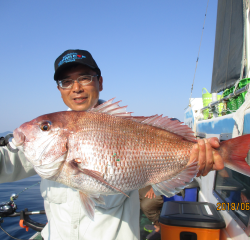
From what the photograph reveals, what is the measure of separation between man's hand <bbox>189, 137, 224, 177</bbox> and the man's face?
142 centimetres

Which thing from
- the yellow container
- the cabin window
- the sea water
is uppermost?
the cabin window

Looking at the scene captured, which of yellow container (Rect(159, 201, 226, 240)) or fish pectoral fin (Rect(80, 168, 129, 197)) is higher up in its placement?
fish pectoral fin (Rect(80, 168, 129, 197))

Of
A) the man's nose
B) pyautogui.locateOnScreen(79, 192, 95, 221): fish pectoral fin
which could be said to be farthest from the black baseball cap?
pyautogui.locateOnScreen(79, 192, 95, 221): fish pectoral fin

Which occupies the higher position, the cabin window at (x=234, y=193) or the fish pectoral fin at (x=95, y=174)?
the fish pectoral fin at (x=95, y=174)

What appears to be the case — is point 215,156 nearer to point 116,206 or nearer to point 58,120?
point 116,206

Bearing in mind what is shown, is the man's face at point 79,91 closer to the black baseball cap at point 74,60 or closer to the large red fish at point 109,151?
the black baseball cap at point 74,60

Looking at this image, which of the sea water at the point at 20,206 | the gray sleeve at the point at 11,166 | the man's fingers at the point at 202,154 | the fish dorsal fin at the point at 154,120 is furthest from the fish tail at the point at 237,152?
the sea water at the point at 20,206

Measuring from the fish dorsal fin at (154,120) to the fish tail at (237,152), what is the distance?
0.87ft

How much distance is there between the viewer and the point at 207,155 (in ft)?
5.19

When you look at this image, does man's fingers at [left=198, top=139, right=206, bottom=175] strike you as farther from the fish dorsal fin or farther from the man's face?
the man's face

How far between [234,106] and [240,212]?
2029 mm

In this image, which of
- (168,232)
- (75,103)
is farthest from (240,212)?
(75,103)

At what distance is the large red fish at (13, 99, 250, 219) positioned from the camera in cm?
144

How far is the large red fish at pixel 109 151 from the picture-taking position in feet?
4.72
